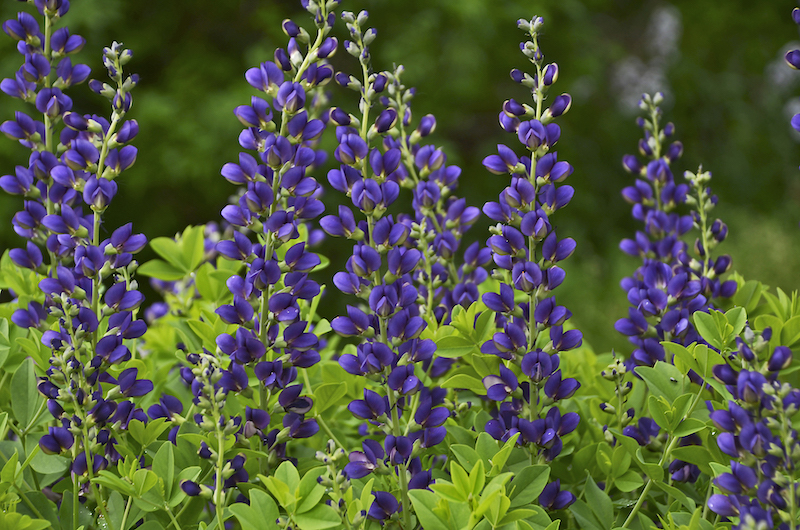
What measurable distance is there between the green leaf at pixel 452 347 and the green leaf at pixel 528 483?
9.6 inches

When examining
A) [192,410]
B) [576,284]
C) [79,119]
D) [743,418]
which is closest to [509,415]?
[743,418]

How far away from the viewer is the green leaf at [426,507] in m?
0.96

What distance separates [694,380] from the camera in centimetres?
124

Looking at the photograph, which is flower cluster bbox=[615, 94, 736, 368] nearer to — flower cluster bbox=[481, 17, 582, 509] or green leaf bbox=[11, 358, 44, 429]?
flower cluster bbox=[481, 17, 582, 509]

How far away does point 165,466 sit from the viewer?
110cm

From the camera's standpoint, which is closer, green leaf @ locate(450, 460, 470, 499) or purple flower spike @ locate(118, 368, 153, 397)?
green leaf @ locate(450, 460, 470, 499)

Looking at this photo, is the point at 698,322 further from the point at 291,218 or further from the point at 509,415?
the point at 291,218

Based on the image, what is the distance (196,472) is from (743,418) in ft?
2.62

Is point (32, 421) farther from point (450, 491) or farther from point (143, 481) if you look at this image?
point (450, 491)

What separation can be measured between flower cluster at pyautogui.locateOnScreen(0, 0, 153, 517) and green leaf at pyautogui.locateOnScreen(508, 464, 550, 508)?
628mm

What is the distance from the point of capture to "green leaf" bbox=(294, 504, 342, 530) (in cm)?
96

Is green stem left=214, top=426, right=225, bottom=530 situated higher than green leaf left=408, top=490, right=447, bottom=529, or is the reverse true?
green leaf left=408, top=490, right=447, bottom=529

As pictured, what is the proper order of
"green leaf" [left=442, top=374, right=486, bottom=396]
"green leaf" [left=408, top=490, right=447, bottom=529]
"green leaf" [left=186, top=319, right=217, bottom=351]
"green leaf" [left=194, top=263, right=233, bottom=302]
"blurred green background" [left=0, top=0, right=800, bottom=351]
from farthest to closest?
"blurred green background" [left=0, top=0, right=800, bottom=351] < "green leaf" [left=194, top=263, right=233, bottom=302] < "green leaf" [left=186, top=319, right=217, bottom=351] < "green leaf" [left=442, top=374, right=486, bottom=396] < "green leaf" [left=408, top=490, right=447, bottom=529]

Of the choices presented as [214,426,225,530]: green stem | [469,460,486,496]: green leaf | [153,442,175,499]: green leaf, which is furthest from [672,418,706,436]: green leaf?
[153,442,175,499]: green leaf
